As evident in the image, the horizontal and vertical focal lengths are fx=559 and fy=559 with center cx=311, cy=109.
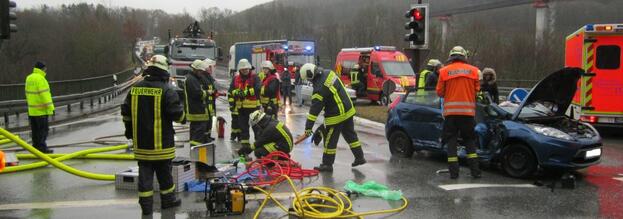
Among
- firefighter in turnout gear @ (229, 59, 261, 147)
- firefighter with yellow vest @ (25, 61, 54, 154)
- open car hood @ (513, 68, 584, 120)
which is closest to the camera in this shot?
open car hood @ (513, 68, 584, 120)

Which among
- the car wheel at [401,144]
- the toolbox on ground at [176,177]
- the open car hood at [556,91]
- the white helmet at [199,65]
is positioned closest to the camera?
the toolbox on ground at [176,177]

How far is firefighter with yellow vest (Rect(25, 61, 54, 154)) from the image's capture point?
10.3m

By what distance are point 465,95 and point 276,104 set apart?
17.5 ft

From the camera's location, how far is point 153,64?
5.95m

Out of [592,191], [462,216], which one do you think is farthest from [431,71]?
[462,216]

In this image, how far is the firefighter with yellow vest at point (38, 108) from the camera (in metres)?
10.3

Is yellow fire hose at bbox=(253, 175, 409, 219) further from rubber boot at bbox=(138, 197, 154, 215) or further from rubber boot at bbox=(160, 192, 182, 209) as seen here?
rubber boot at bbox=(138, 197, 154, 215)

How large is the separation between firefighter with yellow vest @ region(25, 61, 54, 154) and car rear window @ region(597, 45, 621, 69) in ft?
39.9

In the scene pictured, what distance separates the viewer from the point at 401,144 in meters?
10.0

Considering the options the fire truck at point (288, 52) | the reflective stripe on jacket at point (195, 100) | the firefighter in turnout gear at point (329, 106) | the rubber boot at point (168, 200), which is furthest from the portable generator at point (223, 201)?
the fire truck at point (288, 52)

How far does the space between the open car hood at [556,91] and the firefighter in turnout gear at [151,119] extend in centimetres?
500

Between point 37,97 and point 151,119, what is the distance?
5.72m

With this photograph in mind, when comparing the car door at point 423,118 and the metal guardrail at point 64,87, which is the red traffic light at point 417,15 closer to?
the car door at point 423,118

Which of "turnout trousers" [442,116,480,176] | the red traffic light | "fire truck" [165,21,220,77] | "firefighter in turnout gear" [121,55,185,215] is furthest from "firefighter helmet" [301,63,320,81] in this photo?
"fire truck" [165,21,220,77]
